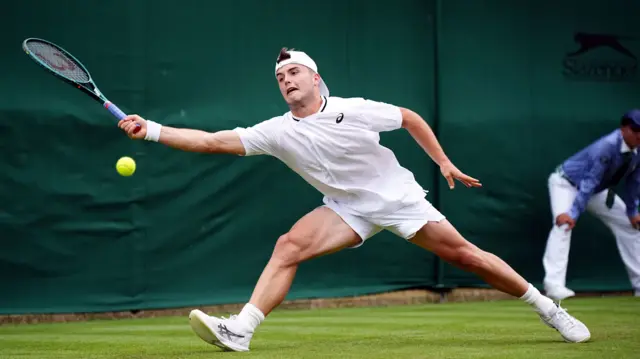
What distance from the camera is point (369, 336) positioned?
650cm

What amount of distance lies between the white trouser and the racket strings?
206 inches

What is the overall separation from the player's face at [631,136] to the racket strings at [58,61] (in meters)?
5.14

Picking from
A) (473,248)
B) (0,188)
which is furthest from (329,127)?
(0,188)

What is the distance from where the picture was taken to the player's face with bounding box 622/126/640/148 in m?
9.35

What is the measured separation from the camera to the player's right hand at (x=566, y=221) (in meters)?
9.77

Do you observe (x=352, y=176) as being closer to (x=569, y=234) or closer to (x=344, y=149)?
(x=344, y=149)

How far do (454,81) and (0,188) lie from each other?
13.7 feet

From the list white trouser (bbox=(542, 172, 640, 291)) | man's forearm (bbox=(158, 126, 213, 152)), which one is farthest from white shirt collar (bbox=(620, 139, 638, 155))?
man's forearm (bbox=(158, 126, 213, 152))

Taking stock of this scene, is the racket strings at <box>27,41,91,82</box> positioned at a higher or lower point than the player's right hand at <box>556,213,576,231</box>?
higher

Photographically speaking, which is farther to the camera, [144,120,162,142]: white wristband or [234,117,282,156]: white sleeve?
[234,117,282,156]: white sleeve

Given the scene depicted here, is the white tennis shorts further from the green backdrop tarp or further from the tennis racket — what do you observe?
the green backdrop tarp

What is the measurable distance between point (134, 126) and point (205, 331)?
1.03 metres

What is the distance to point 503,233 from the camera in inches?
402

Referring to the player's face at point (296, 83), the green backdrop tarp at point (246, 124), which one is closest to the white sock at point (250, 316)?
the player's face at point (296, 83)
